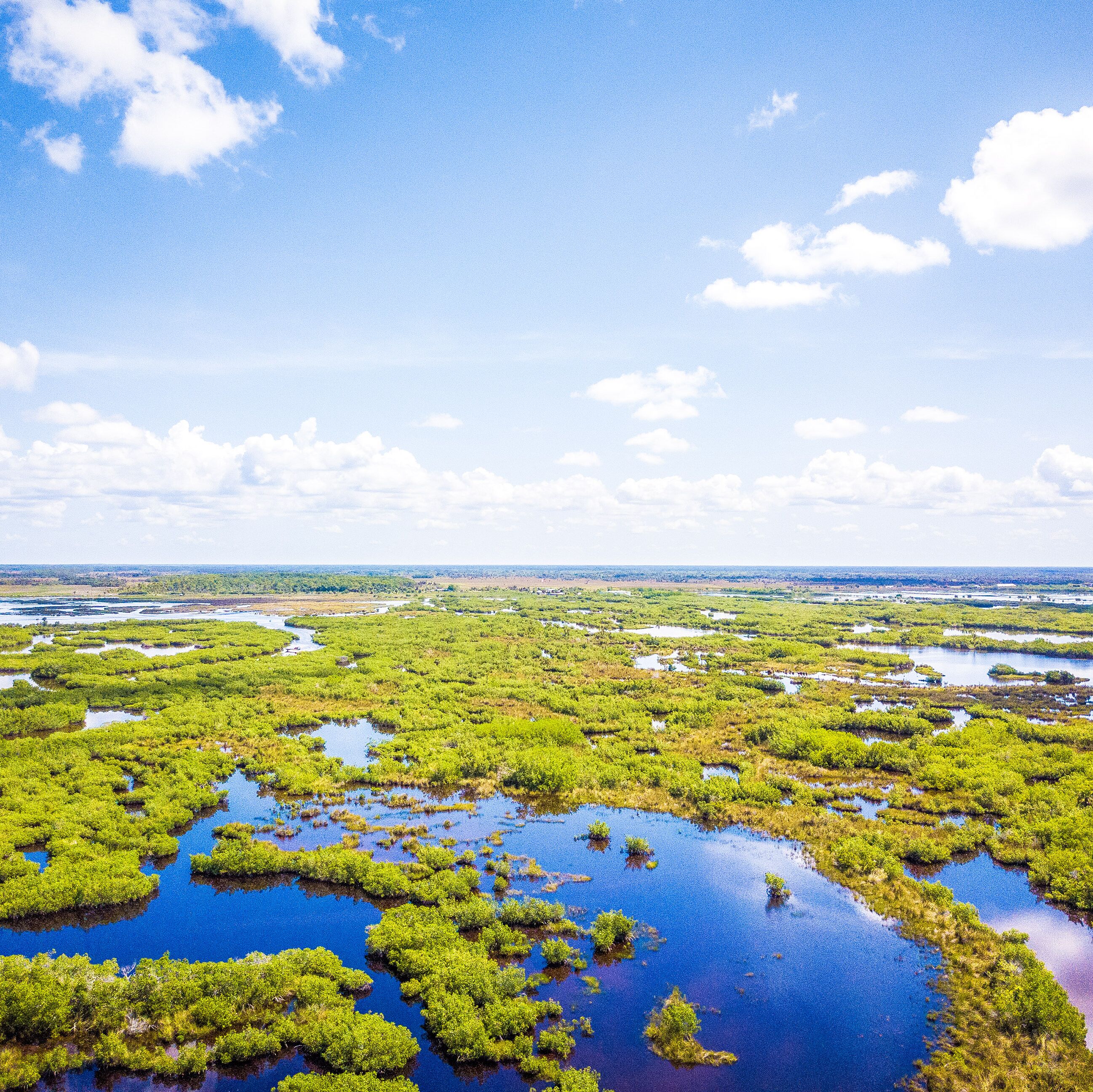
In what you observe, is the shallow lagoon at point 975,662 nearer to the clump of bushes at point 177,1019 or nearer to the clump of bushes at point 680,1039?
the clump of bushes at point 680,1039

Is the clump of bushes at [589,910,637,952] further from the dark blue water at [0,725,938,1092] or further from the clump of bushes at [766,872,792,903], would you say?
the clump of bushes at [766,872,792,903]

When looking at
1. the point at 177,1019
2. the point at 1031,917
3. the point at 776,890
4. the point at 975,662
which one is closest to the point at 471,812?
the point at 776,890

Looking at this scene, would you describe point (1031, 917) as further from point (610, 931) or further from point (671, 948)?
point (610, 931)

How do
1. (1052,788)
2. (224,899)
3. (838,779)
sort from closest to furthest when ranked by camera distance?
(224,899)
(1052,788)
(838,779)

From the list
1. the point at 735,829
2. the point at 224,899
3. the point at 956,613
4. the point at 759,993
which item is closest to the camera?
the point at 759,993

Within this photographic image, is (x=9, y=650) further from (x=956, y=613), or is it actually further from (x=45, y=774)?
(x=956, y=613)

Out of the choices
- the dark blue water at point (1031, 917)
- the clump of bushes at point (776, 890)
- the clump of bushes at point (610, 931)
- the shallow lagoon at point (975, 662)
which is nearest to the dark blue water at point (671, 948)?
the clump of bushes at point (776, 890)

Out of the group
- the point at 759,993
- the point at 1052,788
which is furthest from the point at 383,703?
the point at 1052,788
